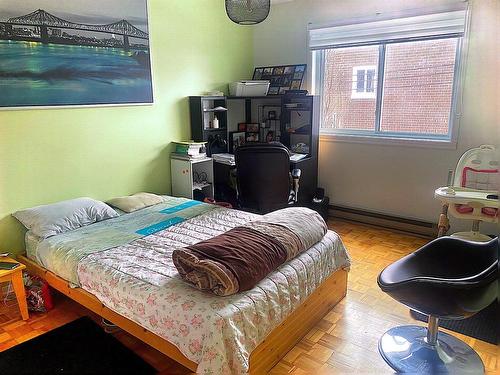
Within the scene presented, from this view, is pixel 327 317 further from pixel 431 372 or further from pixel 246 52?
pixel 246 52

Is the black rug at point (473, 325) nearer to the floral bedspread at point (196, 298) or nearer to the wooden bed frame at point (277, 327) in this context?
the wooden bed frame at point (277, 327)

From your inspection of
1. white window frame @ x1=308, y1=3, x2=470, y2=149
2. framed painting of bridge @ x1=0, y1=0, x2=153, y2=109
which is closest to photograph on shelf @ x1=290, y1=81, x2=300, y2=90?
white window frame @ x1=308, y1=3, x2=470, y2=149

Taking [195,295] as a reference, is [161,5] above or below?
above

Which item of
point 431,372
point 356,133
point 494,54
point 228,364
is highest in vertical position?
point 494,54

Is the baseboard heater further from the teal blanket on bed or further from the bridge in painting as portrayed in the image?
the bridge in painting

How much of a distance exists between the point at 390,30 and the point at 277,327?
3110 mm

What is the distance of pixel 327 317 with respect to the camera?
2523 mm

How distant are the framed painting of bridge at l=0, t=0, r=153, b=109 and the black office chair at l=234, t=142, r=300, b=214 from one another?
1.14 meters

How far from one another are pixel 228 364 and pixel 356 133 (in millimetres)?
3164

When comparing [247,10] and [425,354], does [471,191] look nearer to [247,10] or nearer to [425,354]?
[425,354]

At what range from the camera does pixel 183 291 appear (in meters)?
1.88

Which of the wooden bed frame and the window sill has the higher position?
the window sill

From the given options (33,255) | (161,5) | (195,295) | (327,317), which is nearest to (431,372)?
(327,317)

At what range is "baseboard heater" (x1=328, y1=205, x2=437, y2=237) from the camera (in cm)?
387
